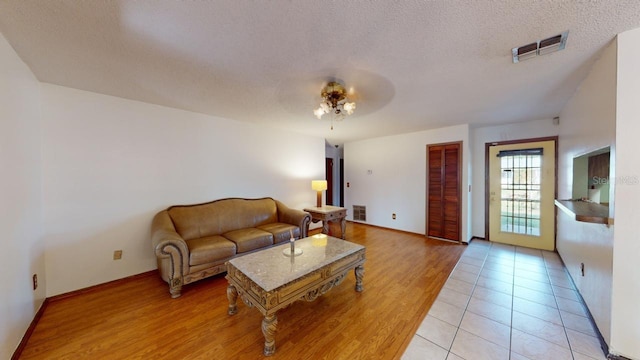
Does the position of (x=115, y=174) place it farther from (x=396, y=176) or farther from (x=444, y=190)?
(x=444, y=190)

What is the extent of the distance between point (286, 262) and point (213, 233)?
1660 millimetres

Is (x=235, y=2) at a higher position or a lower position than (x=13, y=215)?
higher

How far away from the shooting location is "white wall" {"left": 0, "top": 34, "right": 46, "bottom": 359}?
1.50 metres

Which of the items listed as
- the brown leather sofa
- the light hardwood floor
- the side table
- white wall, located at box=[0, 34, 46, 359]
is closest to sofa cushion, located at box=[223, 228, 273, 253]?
the brown leather sofa

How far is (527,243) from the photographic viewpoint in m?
3.78

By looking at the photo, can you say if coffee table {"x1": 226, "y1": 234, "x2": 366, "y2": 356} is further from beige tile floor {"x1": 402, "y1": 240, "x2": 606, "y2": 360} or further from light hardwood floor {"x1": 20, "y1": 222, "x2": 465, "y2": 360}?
beige tile floor {"x1": 402, "y1": 240, "x2": 606, "y2": 360}

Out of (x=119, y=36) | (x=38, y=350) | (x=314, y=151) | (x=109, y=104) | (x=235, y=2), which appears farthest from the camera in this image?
(x=314, y=151)

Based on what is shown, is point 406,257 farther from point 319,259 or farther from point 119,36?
point 119,36

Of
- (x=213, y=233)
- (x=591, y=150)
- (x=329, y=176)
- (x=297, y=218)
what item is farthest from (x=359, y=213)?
(x=591, y=150)

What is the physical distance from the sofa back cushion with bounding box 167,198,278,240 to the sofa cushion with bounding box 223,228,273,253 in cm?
21

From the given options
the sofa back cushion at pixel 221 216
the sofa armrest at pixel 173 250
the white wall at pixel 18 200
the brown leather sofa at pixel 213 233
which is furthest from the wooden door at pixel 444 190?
the white wall at pixel 18 200

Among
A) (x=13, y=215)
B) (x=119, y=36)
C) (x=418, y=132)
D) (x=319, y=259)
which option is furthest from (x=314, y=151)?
(x=13, y=215)

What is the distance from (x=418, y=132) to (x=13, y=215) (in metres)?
5.42

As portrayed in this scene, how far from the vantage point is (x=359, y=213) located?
5.67 m
